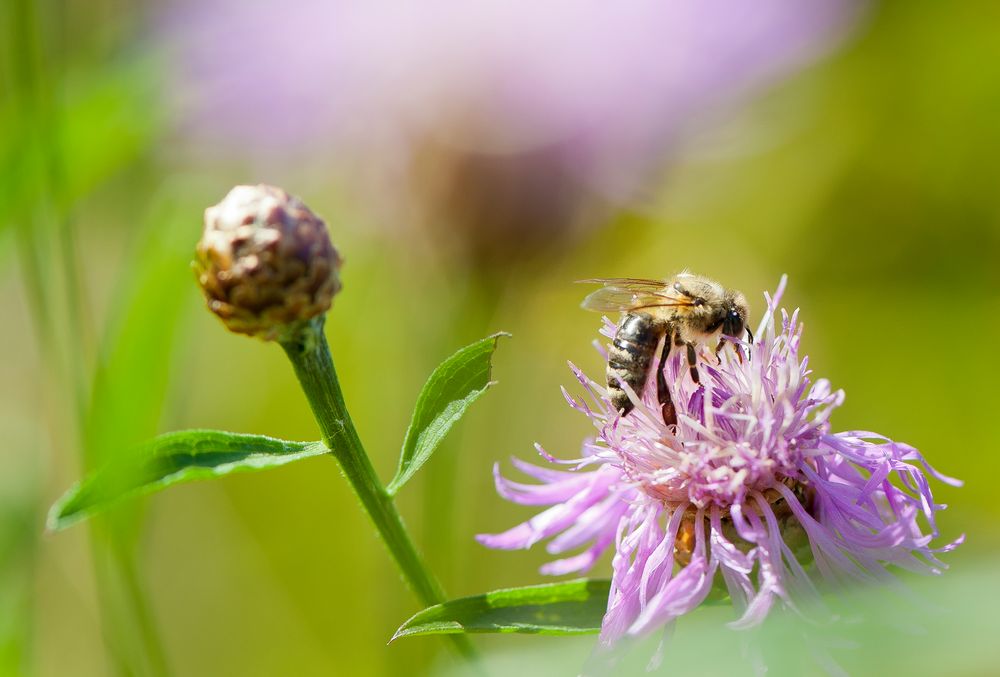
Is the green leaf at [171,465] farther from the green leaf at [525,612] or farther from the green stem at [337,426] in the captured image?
the green leaf at [525,612]

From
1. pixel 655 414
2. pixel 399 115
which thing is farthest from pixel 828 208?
pixel 655 414

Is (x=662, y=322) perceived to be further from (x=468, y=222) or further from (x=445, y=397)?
(x=468, y=222)

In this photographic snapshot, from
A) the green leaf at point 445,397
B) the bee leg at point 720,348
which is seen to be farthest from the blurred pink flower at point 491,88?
the green leaf at point 445,397

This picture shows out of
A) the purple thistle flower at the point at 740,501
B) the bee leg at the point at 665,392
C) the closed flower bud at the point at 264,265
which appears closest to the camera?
the closed flower bud at the point at 264,265

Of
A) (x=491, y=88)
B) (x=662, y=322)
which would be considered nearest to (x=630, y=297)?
(x=662, y=322)

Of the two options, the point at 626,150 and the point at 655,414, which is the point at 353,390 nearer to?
the point at 626,150
